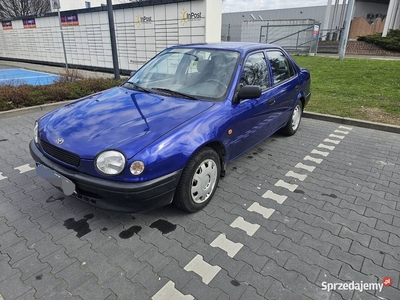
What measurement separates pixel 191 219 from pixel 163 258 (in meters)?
0.58

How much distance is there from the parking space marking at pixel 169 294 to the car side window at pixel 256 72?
2277mm

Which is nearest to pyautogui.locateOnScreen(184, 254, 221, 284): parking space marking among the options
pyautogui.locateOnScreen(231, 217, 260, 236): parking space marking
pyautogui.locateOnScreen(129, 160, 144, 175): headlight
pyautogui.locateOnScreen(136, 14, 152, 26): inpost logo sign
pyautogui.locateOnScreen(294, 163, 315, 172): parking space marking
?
pyautogui.locateOnScreen(231, 217, 260, 236): parking space marking

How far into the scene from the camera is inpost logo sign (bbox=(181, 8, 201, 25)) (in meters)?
8.55

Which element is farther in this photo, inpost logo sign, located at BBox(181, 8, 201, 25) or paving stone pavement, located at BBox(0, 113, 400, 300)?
inpost logo sign, located at BBox(181, 8, 201, 25)

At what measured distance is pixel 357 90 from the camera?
8.27 meters

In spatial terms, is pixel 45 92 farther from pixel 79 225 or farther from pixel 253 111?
pixel 253 111

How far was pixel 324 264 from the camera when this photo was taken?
2.27 meters

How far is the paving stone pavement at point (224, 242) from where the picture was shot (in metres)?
2.04

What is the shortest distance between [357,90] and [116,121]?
8.06 metres

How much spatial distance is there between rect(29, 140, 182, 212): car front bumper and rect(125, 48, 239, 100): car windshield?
1.15m

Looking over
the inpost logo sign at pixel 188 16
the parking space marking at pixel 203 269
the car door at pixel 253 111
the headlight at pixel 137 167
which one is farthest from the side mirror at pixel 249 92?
the inpost logo sign at pixel 188 16

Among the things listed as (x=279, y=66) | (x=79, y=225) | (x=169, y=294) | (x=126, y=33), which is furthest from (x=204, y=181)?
(x=126, y=33)

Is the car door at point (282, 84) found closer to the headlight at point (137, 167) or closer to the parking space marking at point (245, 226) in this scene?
the parking space marking at point (245, 226)

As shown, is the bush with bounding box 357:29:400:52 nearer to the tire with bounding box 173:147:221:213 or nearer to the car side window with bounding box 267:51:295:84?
the car side window with bounding box 267:51:295:84
